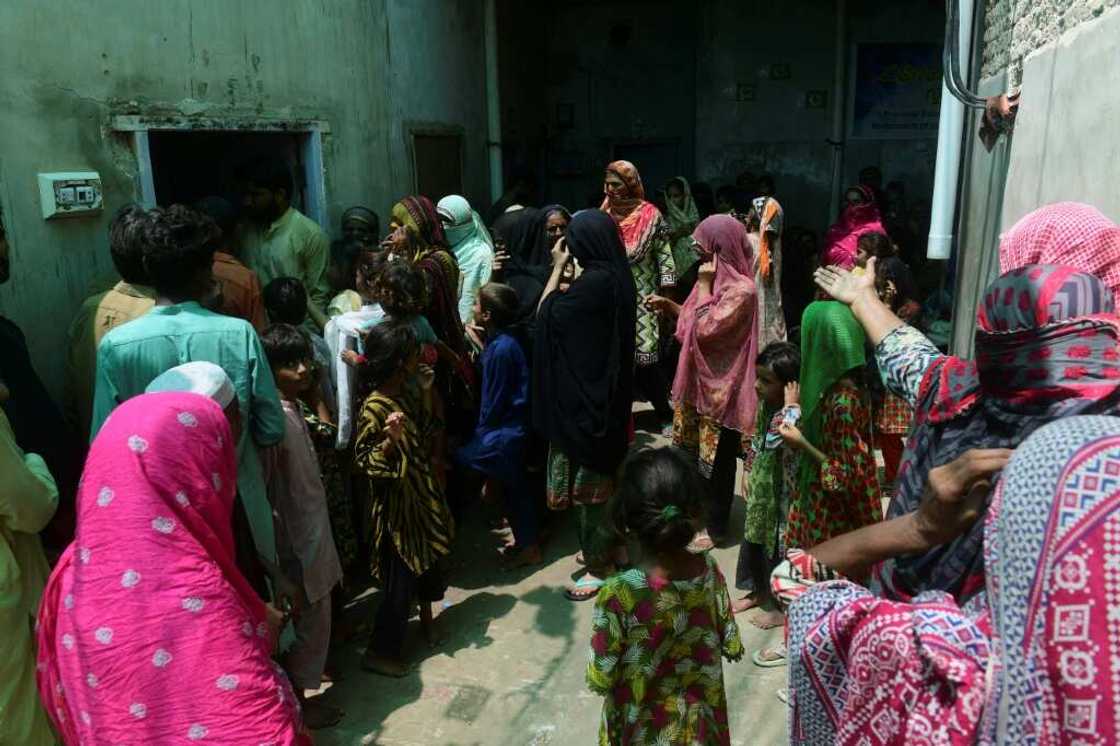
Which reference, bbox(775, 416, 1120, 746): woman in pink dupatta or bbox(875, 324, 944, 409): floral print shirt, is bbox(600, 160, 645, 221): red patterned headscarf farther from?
bbox(775, 416, 1120, 746): woman in pink dupatta

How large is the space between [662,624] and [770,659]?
59.9 inches

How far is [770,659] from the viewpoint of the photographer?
11.8 feet

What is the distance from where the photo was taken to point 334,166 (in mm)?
5863

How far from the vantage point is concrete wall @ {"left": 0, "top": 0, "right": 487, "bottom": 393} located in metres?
3.64

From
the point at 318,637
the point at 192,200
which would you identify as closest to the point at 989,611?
the point at 318,637

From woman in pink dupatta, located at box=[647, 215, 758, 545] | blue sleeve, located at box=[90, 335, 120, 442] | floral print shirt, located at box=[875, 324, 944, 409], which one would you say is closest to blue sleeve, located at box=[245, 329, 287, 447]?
blue sleeve, located at box=[90, 335, 120, 442]

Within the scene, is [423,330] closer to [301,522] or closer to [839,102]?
[301,522]

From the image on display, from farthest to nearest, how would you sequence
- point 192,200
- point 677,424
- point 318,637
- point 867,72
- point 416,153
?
point 867,72
point 416,153
point 192,200
point 677,424
point 318,637

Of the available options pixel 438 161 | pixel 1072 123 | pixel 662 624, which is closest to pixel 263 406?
pixel 662 624

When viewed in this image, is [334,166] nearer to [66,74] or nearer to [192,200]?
[192,200]

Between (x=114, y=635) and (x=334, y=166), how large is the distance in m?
4.62

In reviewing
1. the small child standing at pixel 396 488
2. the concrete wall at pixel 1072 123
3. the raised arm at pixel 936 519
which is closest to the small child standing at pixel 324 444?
the small child standing at pixel 396 488

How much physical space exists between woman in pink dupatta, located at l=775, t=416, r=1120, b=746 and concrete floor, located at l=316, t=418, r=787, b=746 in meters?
1.98

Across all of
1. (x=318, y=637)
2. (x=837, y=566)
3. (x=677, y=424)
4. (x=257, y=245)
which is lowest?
(x=318, y=637)
